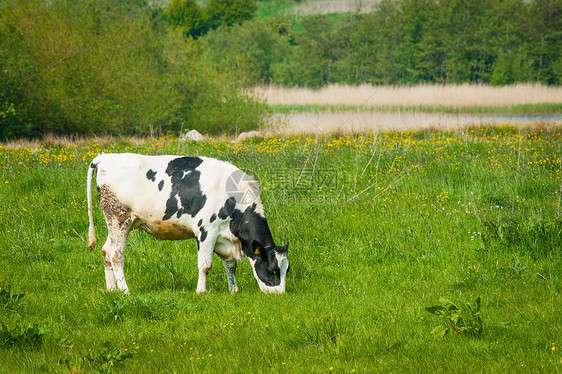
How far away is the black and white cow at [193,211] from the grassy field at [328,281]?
477 mm

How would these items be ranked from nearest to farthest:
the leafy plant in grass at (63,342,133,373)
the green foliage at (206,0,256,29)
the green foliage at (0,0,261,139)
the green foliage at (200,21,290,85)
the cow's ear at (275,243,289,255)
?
the leafy plant in grass at (63,342,133,373) → the cow's ear at (275,243,289,255) → the green foliage at (0,0,261,139) → the green foliage at (200,21,290,85) → the green foliage at (206,0,256,29)

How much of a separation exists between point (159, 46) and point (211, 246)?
23720 millimetres

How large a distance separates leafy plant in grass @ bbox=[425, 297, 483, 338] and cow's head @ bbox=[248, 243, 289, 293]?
2133mm

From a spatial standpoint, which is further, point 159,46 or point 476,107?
point 476,107

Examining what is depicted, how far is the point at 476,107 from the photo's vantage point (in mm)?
42344

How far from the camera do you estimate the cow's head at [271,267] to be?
689 centimetres

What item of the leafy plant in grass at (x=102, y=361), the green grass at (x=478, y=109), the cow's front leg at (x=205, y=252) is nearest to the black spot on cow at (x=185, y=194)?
the cow's front leg at (x=205, y=252)

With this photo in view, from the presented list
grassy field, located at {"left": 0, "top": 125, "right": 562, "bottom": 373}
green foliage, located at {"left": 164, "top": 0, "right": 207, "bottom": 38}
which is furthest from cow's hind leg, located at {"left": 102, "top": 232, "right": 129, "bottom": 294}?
green foliage, located at {"left": 164, "top": 0, "right": 207, "bottom": 38}

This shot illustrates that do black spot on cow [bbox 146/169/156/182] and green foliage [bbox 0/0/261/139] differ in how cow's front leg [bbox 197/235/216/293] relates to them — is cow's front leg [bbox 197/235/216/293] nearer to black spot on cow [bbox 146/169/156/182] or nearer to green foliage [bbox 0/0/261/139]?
black spot on cow [bbox 146/169/156/182]

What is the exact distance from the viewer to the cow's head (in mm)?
6895

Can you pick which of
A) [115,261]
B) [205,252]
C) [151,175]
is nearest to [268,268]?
[205,252]

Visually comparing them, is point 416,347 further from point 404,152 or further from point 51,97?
point 51,97

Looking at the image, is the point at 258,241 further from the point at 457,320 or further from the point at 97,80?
the point at 97,80

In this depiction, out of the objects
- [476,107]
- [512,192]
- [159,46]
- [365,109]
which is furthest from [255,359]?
[476,107]
